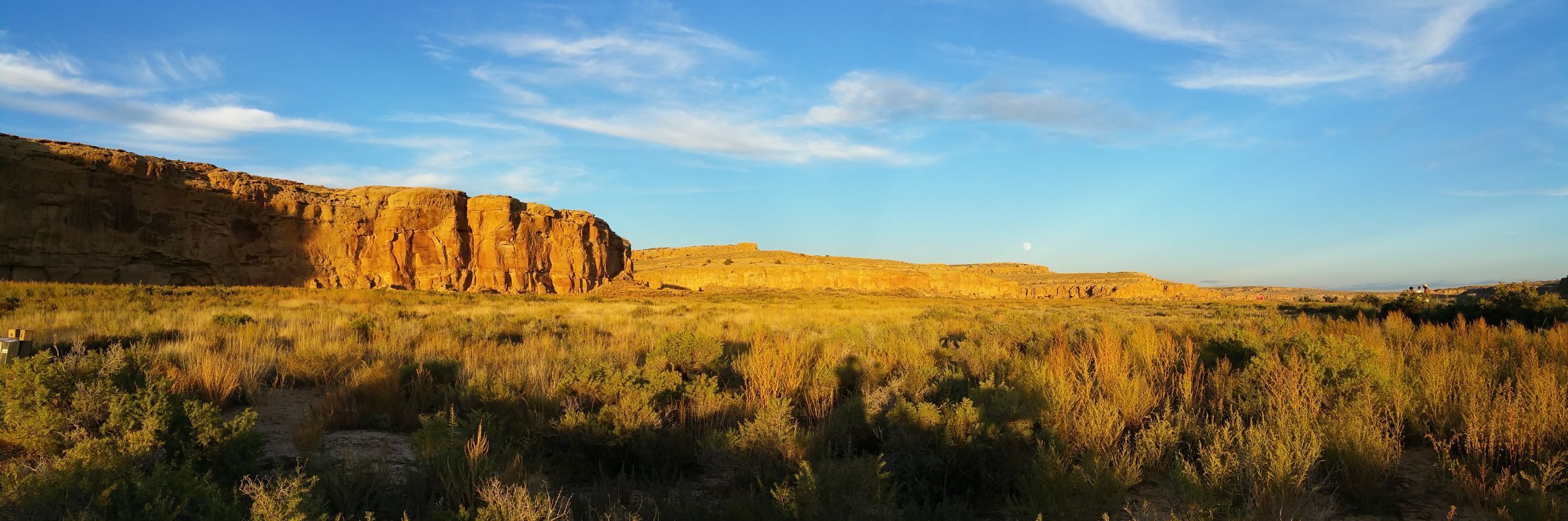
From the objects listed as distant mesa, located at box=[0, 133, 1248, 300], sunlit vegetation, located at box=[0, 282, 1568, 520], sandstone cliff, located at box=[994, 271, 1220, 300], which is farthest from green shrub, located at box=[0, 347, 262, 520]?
sandstone cliff, located at box=[994, 271, 1220, 300]

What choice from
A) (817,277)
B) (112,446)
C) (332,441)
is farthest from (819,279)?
(112,446)

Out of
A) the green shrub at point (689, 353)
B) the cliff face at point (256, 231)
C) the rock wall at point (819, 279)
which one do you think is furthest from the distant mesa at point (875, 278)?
the green shrub at point (689, 353)

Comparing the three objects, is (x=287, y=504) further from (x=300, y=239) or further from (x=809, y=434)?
(x=300, y=239)

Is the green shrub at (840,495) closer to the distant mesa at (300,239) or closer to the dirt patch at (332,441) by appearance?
the dirt patch at (332,441)

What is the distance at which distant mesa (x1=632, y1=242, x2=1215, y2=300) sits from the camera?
68.2 m

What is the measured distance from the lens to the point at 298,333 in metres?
9.59

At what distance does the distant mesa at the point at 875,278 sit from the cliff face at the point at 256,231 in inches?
483

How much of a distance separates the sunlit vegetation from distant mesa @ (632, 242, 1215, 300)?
54.2 meters

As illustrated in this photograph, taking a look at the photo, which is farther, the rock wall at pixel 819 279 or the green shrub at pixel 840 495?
the rock wall at pixel 819 279

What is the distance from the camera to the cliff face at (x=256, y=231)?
34.2m

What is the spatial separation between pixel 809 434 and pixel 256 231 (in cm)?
5200

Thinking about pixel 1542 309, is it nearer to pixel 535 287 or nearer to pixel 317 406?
pixel 317 406

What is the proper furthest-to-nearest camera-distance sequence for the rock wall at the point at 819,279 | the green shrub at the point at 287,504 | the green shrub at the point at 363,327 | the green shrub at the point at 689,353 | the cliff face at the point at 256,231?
the rock wall at the point at 819,279, the cliff face at the point at 256,231, the green shrub at the point at 363,327, the green shrub at the point at 689,353, the green shrub at the point at 287,504

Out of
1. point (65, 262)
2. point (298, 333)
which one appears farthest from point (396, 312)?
point (65, 262)
